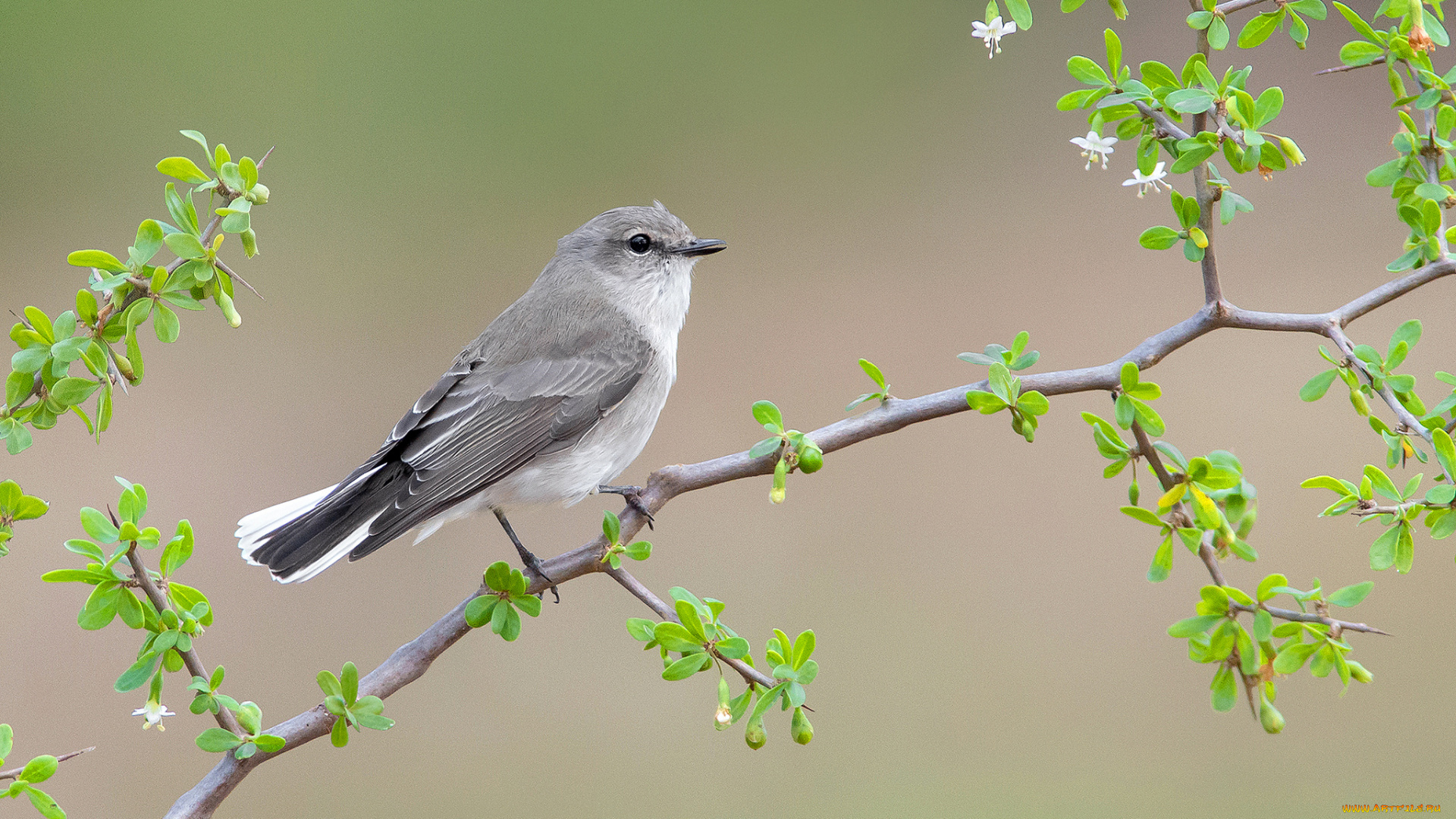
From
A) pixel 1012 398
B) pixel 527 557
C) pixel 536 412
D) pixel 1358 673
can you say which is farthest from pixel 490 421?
pixel 1358 673

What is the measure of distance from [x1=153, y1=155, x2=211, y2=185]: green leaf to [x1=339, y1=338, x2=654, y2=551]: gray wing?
793mm

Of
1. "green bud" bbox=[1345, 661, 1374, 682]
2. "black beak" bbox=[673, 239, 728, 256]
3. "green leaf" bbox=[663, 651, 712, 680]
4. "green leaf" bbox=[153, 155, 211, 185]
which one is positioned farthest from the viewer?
"black beak" bbox=[673, 239, 728, 256]

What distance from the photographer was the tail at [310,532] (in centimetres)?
172

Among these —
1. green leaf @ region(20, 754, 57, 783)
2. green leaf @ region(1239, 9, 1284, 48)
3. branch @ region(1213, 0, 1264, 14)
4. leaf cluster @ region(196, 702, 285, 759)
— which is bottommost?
leaf cluster @ region(196, 702, 285, 759)

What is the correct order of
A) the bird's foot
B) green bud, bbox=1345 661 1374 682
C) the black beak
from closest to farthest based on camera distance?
green bud, bbox=1345 661 1374 682 → the bird's foot → the black beak

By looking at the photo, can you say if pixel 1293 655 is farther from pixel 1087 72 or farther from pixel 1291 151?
pixel 1087 72

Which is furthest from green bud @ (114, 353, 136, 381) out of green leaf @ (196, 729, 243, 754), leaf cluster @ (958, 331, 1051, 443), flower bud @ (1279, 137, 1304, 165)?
flower bud @ (1279, 137, 1304, 165)

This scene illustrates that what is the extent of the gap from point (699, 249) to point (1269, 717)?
152 centimetres

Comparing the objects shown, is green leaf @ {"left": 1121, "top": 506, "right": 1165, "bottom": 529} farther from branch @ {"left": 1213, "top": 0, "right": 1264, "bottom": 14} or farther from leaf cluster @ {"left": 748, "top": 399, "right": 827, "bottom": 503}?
branch @ {"left": 1213, "top": 0, "right": 1264, "bottom": 14}

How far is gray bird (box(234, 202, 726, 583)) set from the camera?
180cm

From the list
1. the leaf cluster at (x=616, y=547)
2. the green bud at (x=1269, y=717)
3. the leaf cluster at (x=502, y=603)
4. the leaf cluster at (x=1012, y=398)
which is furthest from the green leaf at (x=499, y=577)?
the green bud at (x=1269, y=717)

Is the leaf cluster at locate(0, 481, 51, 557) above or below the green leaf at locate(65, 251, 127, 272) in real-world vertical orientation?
below

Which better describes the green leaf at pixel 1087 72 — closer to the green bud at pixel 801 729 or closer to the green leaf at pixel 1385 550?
the green leaf at pixel 1385 550

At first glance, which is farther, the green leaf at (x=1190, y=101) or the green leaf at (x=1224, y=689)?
the green leaf at (x=1190, y=101)
